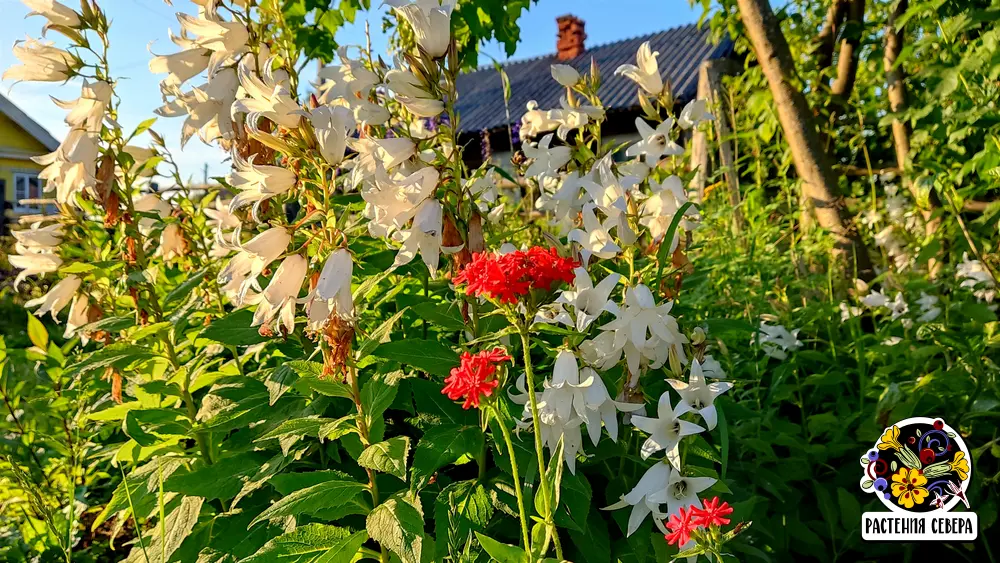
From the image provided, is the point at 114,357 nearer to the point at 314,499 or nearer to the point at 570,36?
the point at 314,499

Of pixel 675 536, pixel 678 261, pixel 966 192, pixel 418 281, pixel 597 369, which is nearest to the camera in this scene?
pixel 675 536

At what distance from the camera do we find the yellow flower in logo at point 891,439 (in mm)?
1629

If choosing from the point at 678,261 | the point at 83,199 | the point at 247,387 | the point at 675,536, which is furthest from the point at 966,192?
the point at 83,199

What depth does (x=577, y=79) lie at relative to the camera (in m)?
1.44

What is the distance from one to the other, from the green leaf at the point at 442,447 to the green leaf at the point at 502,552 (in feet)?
0.78

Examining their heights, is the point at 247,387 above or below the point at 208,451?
above

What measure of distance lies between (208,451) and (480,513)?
2.35ft

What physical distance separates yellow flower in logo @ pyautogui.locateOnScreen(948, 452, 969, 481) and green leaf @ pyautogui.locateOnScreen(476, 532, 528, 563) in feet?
4.10

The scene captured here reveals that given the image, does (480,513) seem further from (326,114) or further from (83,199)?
(83,199)

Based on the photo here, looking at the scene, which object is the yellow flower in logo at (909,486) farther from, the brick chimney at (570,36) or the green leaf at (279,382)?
the brick chimney at (570,36)

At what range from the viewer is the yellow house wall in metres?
16.0

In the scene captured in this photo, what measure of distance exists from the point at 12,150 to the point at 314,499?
1885cm

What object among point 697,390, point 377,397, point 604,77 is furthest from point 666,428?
point 604,77

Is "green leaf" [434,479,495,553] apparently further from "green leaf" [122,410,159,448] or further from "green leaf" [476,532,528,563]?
"green leaf" [122,410,159,448]
